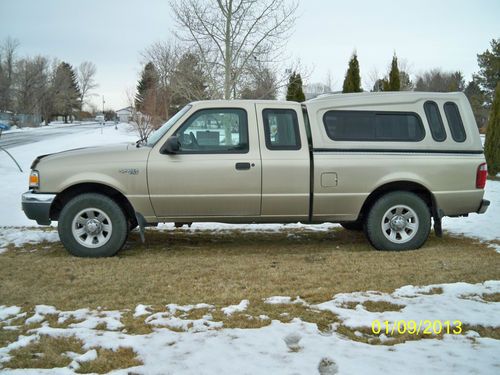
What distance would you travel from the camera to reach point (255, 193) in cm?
578

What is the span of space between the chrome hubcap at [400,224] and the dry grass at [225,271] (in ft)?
0.90

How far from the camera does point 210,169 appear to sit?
224 inches

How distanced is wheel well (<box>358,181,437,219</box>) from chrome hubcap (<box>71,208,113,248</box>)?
3.16 meters

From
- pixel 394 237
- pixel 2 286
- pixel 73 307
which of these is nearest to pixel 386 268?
pixel 394 237

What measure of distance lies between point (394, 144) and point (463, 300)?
2440mm

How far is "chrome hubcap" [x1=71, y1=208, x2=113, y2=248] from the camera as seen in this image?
566 cm

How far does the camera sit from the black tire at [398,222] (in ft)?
19.6

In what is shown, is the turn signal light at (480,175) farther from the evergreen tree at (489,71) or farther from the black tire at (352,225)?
the evergreen tree at (489,71)

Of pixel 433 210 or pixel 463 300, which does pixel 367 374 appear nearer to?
pixel 463 300

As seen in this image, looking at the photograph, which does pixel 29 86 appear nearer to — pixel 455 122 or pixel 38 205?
pixel 38 205

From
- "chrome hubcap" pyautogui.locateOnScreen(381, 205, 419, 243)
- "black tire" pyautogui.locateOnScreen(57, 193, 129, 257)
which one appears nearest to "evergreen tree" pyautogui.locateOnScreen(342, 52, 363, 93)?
"chrome hubcap" pyautogui.locateOnScreen(381, 205, 419, 243)

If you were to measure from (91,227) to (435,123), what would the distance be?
439 cm

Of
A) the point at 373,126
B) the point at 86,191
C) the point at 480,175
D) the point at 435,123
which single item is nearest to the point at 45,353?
the point at 86,191

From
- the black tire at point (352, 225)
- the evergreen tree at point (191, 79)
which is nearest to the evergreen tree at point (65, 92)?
the evergreen tree at point (191, 79)
